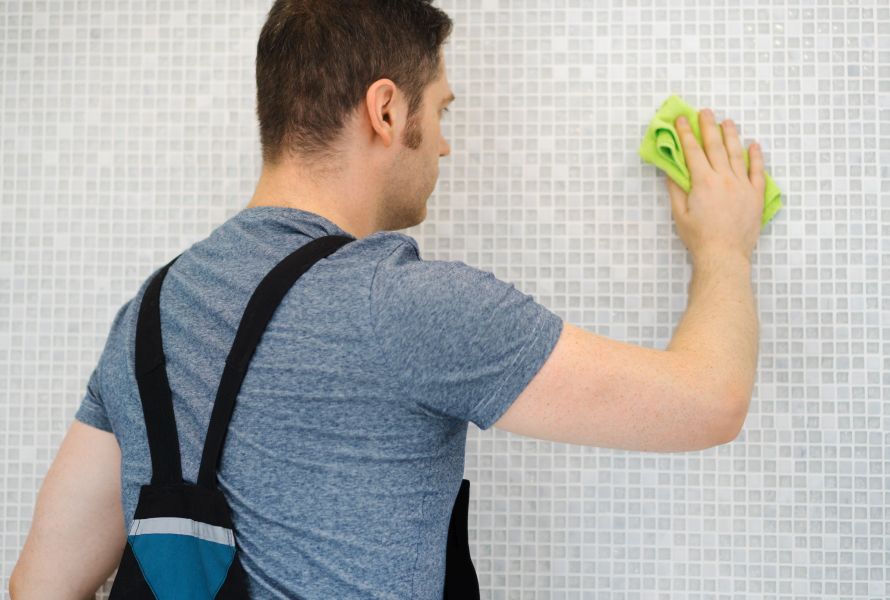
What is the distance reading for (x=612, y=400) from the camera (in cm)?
68

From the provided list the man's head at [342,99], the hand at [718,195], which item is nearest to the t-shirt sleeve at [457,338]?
the man's head at [342,99]

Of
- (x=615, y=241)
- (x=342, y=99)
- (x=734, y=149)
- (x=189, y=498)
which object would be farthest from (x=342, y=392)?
(x=734, y=149)

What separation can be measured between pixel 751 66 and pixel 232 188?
0.72 metres

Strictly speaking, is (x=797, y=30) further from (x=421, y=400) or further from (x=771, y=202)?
(x=421, y=400)

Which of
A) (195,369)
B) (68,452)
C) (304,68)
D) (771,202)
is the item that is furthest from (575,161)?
(68,452)

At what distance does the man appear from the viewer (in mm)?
662

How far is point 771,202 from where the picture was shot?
1.02 meters

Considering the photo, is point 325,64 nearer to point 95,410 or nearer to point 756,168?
point 95,410

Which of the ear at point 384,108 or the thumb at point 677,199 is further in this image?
the thumb at point 677,199

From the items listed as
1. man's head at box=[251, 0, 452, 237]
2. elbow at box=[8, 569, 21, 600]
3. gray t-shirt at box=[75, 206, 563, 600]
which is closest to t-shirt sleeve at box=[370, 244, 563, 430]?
gray t-shirt at box=[75, 206, 563, 600]

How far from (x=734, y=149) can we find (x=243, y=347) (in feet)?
2.20

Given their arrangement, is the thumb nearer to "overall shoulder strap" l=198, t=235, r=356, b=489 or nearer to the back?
the back

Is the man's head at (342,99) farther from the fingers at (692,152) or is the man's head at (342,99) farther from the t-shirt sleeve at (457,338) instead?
the fingers at (692,152)

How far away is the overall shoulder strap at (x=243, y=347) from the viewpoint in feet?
2.25
